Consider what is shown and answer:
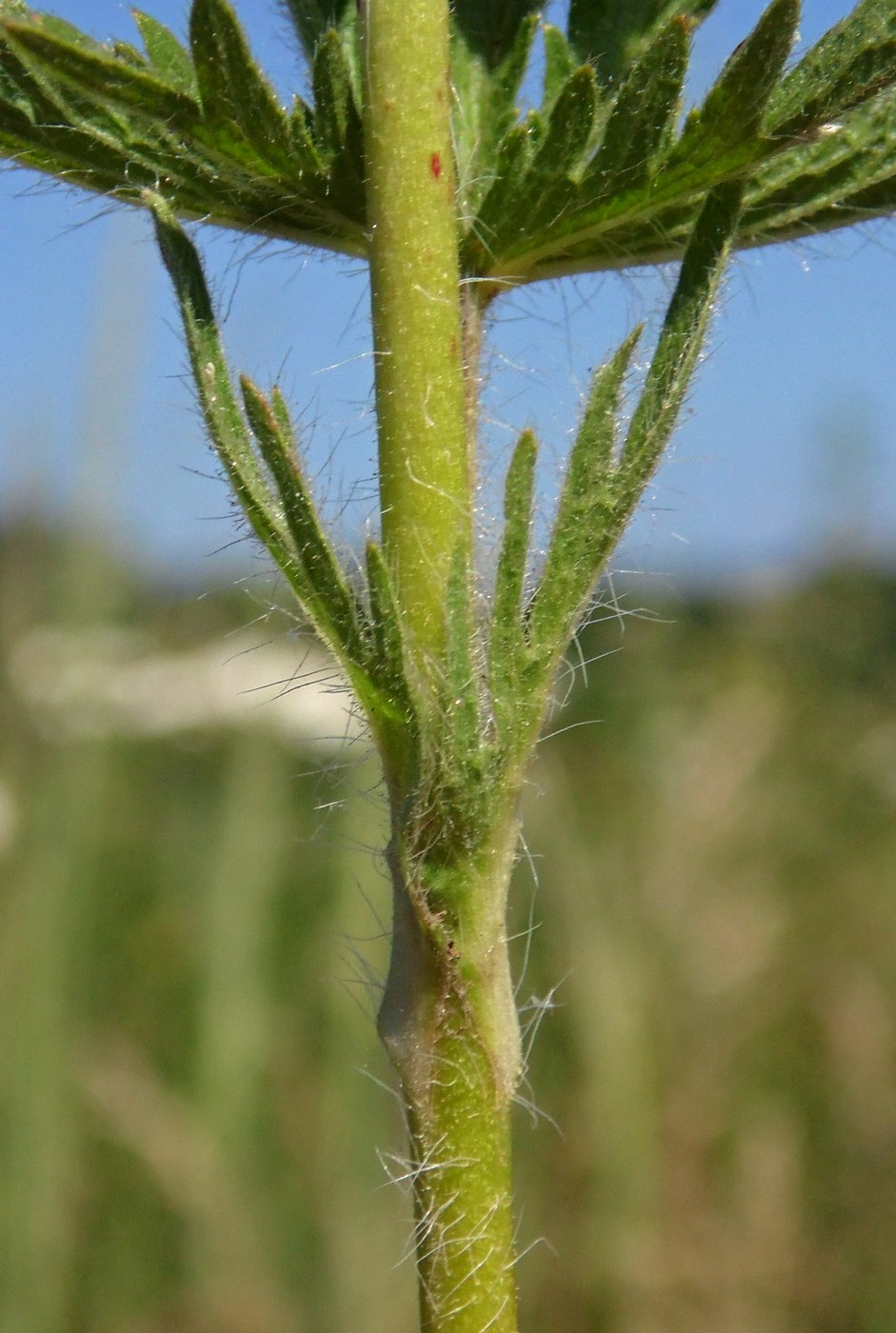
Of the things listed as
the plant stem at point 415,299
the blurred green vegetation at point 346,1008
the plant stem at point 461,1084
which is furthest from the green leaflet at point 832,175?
the blurred green vegetation at point 346,1008

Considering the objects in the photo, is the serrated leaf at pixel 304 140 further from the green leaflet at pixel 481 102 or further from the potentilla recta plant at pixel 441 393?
the green leaflet at pixel 481 102

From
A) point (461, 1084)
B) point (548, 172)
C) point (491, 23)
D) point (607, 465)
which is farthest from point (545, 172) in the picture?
point (461, 1084)

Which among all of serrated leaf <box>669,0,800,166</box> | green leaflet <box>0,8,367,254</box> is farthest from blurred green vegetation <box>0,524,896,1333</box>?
serrated leaf <box>669,0,800,166</box>

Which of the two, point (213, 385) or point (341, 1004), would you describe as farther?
point (341, 1004)

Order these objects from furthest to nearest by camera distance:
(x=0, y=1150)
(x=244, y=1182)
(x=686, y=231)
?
(x=244, y=1182)
(x=0, y=1150)
(x=686, y=231)

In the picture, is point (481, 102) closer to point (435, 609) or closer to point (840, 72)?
point (840, 72)

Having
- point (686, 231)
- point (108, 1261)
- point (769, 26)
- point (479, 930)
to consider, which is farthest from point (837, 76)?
point (108, 1261)

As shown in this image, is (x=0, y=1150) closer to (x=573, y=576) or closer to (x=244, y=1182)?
(x=244, y=1182)
